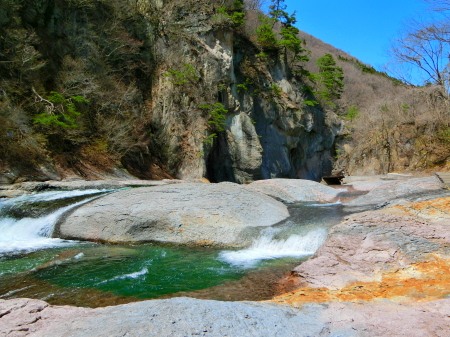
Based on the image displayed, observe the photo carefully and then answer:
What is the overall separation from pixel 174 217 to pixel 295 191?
18.8ft

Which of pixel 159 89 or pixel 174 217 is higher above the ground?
pixel 159 89

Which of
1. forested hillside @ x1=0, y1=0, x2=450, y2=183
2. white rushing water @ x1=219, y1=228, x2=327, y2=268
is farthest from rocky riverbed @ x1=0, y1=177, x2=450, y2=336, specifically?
forested hillside @ x1=0, y1=0, x2=450, y2=183

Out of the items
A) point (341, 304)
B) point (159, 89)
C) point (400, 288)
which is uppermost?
point (159, 89)

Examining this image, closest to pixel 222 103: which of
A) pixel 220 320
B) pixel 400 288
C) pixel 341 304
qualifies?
pixel 400 288

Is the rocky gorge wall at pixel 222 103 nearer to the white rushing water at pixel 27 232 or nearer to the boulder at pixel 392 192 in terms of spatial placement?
the white rushing water at pixel 27 232

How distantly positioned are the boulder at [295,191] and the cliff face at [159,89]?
8762 mm

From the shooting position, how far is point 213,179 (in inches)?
1092

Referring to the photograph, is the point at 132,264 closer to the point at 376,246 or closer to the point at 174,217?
the point at 174,217

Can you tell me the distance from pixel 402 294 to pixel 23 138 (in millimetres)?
14633

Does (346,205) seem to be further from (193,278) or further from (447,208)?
(193,278)

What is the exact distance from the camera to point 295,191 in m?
12.2

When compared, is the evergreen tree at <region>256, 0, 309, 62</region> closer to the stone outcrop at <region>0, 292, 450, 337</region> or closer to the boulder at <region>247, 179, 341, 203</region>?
the boulder at <region>247, 179, 341, 203</region>

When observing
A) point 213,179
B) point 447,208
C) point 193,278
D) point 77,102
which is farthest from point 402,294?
point 213,179

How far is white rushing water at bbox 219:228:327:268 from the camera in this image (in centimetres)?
652
